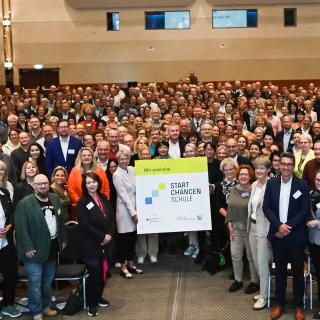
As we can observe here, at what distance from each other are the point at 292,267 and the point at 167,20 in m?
18.4

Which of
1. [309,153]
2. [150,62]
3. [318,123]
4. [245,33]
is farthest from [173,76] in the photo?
[309,153]

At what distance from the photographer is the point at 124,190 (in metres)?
7.34

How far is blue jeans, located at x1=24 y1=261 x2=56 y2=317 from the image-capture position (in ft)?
19.2

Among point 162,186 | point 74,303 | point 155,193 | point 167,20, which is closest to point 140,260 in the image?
point 155,193

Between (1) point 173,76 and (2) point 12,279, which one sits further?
(1) point 173,76

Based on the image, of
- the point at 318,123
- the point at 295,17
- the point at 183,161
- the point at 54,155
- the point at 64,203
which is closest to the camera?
the point at 64,203

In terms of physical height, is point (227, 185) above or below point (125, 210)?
above

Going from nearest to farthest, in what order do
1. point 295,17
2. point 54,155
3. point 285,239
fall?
point 285,239
point 54,155
point 295,17

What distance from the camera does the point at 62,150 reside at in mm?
8430

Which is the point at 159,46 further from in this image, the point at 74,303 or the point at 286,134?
the point at 74,303

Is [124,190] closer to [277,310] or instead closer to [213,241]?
[213,241]

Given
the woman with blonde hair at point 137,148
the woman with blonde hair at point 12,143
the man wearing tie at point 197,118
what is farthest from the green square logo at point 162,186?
the man wearing tie at point 197,118

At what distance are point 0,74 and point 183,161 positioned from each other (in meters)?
17.7

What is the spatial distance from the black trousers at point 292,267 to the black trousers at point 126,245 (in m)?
2.24
